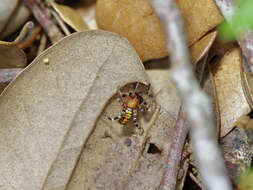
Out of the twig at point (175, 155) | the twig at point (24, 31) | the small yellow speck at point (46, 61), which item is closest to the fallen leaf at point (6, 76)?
the twig at point (24, 31)

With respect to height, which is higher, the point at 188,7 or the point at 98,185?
the point at 188,7

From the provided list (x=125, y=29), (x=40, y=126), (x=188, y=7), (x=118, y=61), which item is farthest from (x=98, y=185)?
(x=188, y=7)

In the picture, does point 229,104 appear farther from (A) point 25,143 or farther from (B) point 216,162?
(A) point 25,143

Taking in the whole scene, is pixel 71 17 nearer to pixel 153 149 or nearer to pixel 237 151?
pixel 153 149

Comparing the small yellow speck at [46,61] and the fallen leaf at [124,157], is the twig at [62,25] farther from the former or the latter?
the fallen leaf at [124,157]

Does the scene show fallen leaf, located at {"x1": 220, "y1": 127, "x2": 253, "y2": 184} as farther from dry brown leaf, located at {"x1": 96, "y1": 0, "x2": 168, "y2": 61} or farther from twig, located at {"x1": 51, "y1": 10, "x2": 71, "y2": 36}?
twig, located at {"x1": 51, "y1": 10, "x2": 71, "y2": 36}

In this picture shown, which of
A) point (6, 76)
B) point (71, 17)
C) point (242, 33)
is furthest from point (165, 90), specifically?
point (6, 76)
